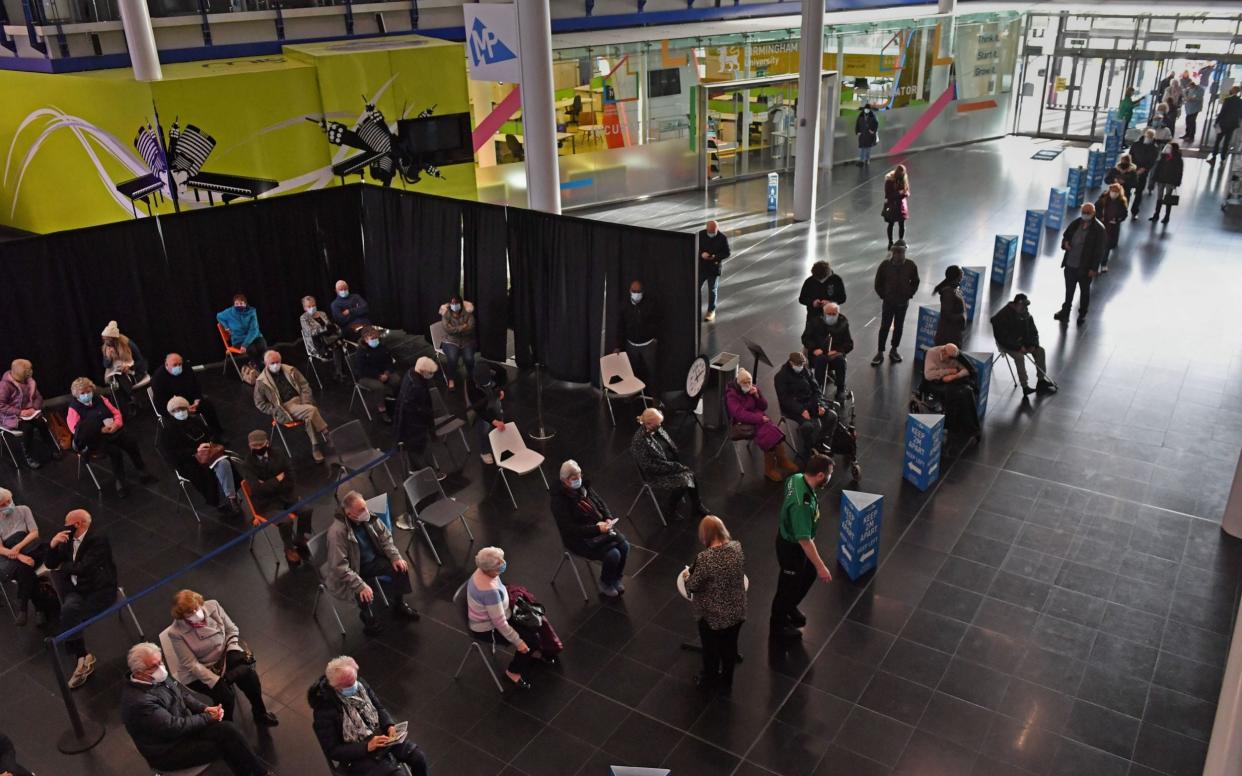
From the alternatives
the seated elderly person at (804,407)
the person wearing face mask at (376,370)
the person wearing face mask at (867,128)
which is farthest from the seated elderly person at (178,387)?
the person wearing face mask at (867,128)

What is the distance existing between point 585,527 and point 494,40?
738 cm

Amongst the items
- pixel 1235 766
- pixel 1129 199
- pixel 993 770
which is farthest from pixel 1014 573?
pixel 1129 199

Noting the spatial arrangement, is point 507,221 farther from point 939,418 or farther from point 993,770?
point 993,770

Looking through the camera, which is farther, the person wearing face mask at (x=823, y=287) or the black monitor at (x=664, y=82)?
the black monitor at (x=664, y=82)

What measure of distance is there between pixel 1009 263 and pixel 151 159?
41.5ft

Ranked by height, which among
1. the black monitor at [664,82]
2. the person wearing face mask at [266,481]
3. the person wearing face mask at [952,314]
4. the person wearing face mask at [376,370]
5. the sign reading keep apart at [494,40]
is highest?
the sign reading keep apart at [494,40]

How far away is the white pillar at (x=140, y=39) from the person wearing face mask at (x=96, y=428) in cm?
650

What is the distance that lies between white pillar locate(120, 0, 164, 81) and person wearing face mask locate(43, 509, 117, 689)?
9.31m

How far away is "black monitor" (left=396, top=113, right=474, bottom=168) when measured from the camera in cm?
1491

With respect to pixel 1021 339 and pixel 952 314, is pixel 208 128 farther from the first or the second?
pixel 1021 339

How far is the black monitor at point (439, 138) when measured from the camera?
14914 millimetres

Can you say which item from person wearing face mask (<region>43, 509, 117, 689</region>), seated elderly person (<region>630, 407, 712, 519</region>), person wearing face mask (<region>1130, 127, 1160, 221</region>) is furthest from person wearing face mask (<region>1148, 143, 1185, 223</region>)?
person wearing face mask (<region>43, 509, 117, 689</region>)

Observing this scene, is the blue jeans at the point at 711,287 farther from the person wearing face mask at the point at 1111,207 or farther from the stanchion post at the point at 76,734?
the stanchion post at the point at 76,734

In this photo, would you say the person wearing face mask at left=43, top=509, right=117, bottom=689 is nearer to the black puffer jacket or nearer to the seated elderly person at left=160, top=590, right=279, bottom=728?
the seated elderly person at left=160, top=590, right=279, bottom=728
